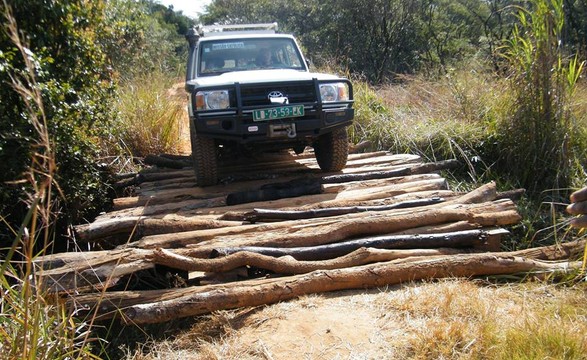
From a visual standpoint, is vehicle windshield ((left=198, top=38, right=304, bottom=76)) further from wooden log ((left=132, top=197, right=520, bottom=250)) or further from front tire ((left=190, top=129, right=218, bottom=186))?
wooden log ((left=132, top=197, right=520, bottom=250))

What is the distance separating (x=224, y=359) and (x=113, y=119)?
173 inches

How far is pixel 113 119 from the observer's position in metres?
6.29

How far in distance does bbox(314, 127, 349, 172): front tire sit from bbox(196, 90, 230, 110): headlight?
1.36 meters

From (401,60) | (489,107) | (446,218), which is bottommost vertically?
(446,218)

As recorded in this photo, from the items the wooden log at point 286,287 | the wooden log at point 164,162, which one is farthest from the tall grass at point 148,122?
the wooden log at point 286,287

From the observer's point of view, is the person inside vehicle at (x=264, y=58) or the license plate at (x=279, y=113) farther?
the person inside vehicle at (x=264, y=58)

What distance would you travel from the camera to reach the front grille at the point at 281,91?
16.8 ft

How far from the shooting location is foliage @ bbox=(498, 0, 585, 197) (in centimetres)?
563

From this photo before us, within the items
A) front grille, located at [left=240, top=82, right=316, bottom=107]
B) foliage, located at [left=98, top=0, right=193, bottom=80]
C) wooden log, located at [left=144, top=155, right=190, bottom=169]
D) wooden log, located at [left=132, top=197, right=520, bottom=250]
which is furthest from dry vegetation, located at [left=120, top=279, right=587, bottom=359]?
foliage, located at [left=98, top=0, right=193, bottom=80]

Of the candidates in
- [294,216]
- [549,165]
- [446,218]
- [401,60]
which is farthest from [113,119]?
[401,60]

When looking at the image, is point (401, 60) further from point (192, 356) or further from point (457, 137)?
point (192, 356)

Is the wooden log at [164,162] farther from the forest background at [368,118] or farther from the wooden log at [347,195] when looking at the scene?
the wooden log at [347,195]

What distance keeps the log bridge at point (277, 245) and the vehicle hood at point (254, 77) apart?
3.56 feet

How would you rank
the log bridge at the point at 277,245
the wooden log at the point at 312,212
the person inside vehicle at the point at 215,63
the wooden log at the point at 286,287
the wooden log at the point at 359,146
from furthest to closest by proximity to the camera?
1. the wooden log at the point at 359,146
2. the person inside vehicle at the point at 215,63
3. the wooden log at the point at 312,212
4. the log bridge at the point at 277,245
5. the wooden log at the point at 286,287
